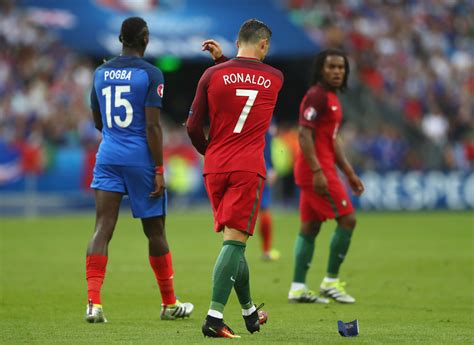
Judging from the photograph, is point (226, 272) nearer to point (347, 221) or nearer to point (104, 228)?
point (104, 228)

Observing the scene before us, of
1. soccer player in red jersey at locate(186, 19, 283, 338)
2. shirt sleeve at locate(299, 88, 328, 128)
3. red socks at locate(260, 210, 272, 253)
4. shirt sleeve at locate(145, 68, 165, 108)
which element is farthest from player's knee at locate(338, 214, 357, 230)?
red socks at locate(260, 210, 272, 253)

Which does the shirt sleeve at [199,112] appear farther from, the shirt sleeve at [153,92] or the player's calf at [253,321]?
the player's calf at [253,321]

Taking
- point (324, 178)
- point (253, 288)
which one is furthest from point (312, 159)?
point (253, 288)

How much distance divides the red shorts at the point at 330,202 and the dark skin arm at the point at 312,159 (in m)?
0.11

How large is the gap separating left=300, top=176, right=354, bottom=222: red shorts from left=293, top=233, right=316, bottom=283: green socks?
265 mm

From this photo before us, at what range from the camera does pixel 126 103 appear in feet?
29.6

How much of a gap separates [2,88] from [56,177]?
2.98 m

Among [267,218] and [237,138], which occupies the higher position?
[237,138]

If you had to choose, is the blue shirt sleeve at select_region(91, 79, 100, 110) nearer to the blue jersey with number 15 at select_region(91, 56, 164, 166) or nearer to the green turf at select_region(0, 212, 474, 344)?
the blue jersey with number 15 at select_region(91, 56, 164, 166)

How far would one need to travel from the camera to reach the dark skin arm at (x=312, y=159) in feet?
35.2

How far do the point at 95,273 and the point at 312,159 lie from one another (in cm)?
284

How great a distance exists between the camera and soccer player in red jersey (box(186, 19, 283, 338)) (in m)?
8.02

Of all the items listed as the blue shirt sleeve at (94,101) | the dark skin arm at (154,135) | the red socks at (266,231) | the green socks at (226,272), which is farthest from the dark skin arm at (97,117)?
the red socks at (266,231)

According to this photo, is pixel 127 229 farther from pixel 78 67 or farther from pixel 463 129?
pixel 463 129
